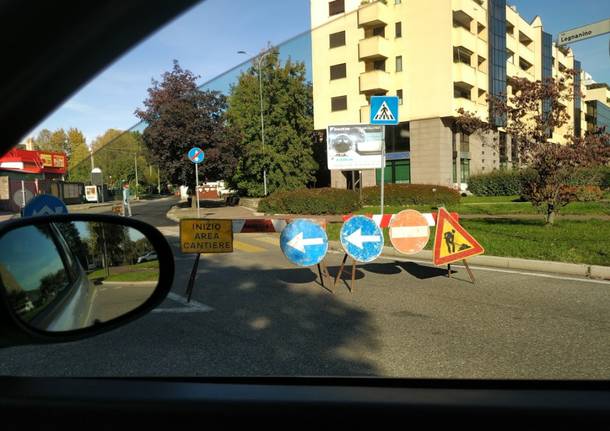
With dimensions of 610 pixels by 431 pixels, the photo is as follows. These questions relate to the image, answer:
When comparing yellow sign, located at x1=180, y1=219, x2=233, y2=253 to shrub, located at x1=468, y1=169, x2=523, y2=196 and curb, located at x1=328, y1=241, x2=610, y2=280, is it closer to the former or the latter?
curb, located at x1=328, y1=241, x2=610, y2=280

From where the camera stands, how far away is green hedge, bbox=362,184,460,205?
1008 inches

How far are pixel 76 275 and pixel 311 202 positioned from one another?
8.80 metres

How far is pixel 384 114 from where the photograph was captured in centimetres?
762

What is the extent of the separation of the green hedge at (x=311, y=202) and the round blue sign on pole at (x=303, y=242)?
38 cm

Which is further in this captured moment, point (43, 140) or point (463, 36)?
point (463, 36)

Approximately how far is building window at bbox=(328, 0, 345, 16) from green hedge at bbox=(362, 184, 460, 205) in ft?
79.7

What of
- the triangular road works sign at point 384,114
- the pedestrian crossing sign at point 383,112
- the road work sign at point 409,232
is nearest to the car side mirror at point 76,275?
the road work sign at point 409,232

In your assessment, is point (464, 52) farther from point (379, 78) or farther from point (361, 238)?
point (379, 78)

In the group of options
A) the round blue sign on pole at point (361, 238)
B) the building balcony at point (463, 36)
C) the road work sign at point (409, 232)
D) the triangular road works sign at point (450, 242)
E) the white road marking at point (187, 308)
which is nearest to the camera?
the building balcony at point (463, 36)

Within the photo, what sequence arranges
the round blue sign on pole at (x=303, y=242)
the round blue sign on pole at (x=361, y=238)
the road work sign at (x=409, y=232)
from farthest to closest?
the road work sign at (x=409, y=232) → the round blue sign on pole at (x=361, y=238) → the round blue sign on pole at (x=303, y=242)

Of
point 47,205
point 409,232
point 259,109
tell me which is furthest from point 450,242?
point 47,205

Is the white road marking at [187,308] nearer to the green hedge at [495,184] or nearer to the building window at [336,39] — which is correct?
the building window at [336,39]

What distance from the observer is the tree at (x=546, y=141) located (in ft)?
35.6

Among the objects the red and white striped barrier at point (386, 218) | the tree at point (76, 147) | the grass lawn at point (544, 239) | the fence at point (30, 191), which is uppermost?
the tree at point (76, 147)
